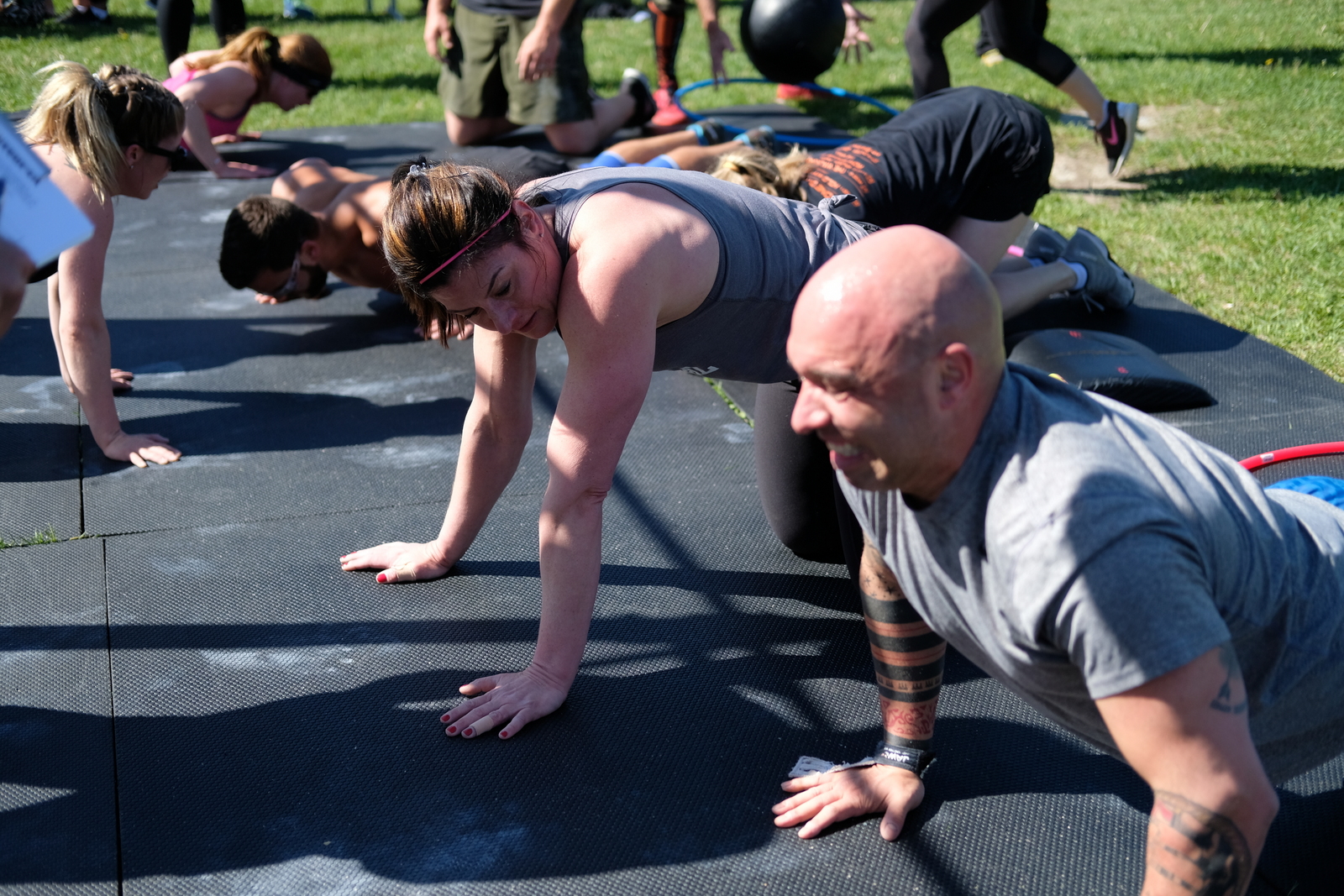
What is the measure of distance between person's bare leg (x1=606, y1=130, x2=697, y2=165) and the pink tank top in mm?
2394

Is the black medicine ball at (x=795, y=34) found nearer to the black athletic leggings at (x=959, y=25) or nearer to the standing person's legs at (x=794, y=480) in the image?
the black athletic leggings at (x=959, y=25)

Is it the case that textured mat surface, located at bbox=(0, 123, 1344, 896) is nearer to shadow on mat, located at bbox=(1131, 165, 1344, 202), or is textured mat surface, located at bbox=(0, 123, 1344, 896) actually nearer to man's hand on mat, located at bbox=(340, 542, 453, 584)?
man's hand on mat, located at bbox=(340, 542, 453, 584)

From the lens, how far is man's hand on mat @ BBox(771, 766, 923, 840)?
6.41ft

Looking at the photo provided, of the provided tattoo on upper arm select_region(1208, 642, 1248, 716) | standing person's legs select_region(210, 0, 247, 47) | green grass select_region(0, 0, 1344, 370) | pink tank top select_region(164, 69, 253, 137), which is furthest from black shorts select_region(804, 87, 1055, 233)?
standing person's legs select_region(210, 0, 247, 47)

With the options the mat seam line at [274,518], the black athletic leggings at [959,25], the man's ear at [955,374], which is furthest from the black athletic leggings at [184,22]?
the man's ear at [955,374]

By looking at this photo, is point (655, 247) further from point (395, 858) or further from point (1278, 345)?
point (1278, 345)

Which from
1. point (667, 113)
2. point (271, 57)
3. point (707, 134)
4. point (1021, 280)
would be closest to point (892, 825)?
point (1021, 280)

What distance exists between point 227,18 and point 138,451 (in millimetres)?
5033

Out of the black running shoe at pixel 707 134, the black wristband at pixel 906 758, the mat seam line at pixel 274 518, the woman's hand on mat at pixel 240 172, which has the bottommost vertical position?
the mat seam line at pixel 274 518

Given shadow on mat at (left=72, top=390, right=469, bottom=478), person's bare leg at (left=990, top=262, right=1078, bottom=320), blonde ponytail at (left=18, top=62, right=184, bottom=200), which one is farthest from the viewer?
person's bare leg at (left=990, top=262, right=1078, bottom=320)

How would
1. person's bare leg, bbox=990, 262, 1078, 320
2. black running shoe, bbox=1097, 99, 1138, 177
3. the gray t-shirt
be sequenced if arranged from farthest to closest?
black running shoe, bbox=1097, 99, 1138, 177 < person's bare leg, bbox=990, 262, 1078, 320 < the gray t-shirt

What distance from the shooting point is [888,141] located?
3.40 meters

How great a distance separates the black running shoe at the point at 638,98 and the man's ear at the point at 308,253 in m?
2.97

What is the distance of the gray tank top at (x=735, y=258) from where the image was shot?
202cm
